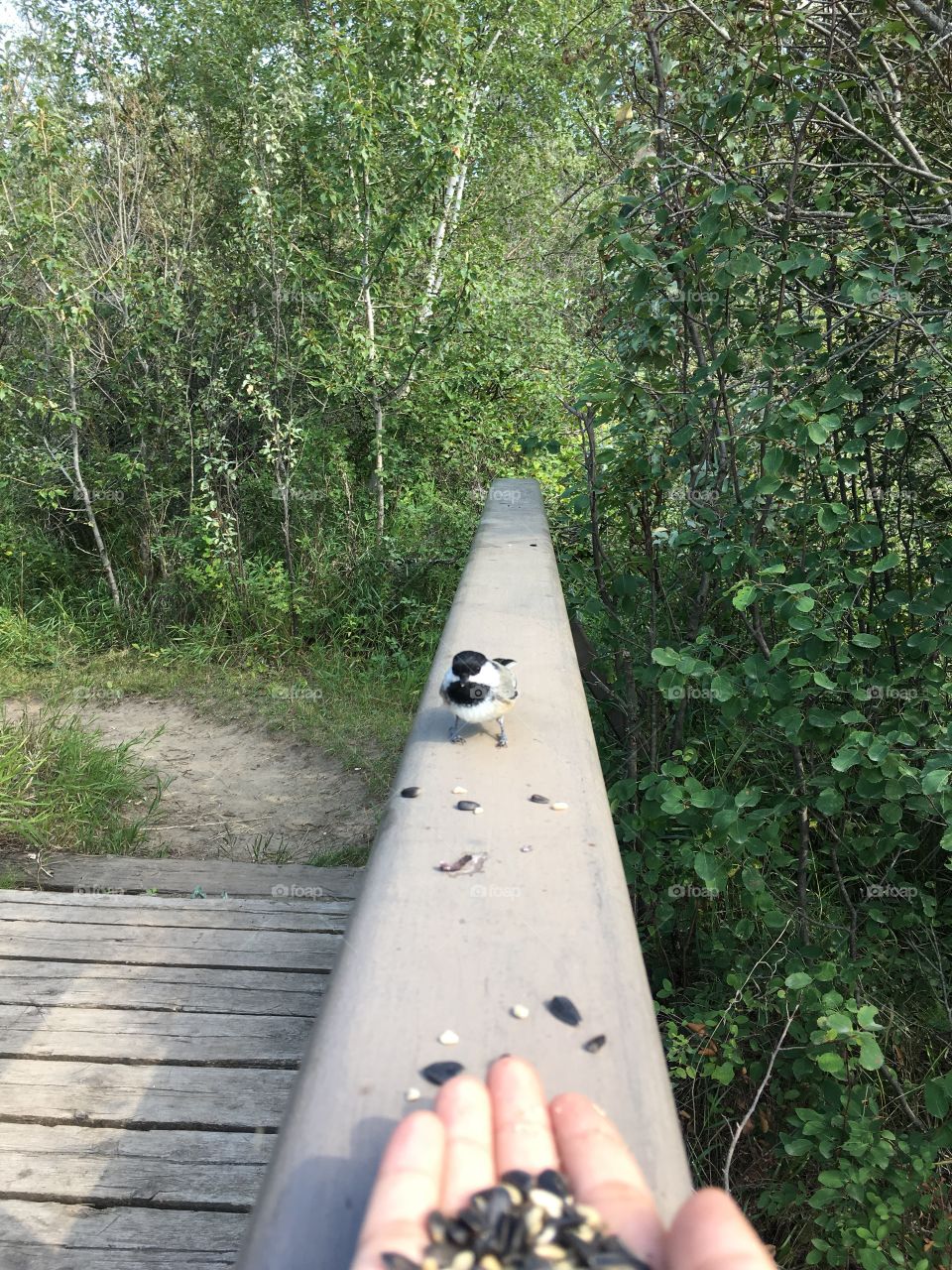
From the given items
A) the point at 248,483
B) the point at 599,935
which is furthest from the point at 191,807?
the point at 599,935

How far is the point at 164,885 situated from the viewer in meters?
3.78

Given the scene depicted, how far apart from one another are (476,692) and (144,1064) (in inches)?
56.6

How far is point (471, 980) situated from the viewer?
42.7 inches

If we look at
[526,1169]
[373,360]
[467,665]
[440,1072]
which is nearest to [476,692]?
[467,665]

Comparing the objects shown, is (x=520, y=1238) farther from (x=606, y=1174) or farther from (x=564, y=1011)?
(x=564, y=1011)

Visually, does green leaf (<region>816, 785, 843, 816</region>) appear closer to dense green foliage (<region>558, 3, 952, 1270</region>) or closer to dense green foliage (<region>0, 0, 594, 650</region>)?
dense green foliage (<region>558, 3, 952, 1270</region>)

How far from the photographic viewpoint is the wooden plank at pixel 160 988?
257 centimetres

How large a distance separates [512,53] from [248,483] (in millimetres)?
5237

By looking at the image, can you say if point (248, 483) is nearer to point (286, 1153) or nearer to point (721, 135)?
point (721, 135)

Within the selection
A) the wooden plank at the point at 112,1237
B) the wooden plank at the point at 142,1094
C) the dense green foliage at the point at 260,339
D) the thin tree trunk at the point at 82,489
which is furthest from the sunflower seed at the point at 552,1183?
the thin tree trunk at the point at 82,489

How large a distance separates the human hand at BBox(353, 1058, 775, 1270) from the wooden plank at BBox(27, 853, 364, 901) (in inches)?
113

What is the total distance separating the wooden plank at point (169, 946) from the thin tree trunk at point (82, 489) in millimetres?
4473

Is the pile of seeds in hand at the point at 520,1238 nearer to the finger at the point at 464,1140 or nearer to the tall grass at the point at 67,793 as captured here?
the finger at the point at 464,1140

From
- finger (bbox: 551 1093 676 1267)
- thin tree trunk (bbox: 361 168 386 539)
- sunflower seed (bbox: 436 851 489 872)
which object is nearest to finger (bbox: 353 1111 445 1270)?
finger (bbox: 551 1093 676 1267)
